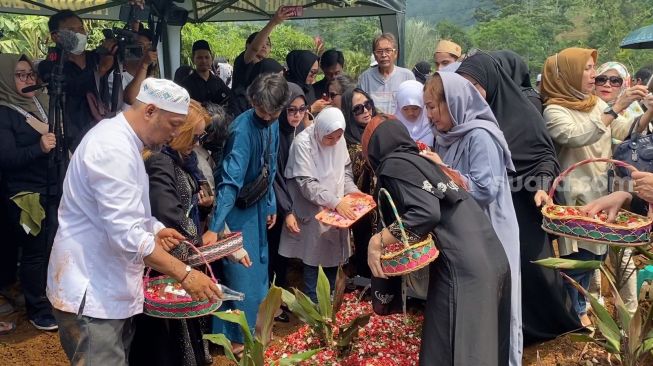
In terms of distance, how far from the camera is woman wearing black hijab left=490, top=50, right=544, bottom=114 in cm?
380

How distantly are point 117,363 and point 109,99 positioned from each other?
235 centimetres

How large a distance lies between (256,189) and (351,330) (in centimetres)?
100

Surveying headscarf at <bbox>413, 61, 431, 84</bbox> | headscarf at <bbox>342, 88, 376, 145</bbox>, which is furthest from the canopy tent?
headscarf at <bbox>342, 88, 376, 145</bbox>

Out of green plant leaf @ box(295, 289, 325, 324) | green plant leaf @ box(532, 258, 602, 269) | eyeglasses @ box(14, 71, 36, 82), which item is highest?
eyeglasses @ box(14, 71, 36, 82)

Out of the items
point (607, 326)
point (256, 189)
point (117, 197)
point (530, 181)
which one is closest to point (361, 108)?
Answer: point (256, 189)

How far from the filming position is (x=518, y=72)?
3.92 m

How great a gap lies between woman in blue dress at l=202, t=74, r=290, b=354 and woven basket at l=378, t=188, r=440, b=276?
49.5 inches

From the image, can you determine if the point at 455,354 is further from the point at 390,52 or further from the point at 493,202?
the point at 390,52

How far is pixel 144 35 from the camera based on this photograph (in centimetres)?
444

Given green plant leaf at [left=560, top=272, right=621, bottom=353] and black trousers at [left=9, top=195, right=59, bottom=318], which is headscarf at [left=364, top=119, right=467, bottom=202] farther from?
black trousers at [left=9, top=195, right=59, bottom=318]

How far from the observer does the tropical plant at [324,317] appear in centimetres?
316

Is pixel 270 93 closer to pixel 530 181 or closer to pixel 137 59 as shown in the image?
pixel 137 59

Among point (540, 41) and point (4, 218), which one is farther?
point (540, 41)

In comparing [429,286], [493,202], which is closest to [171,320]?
[429,286]
